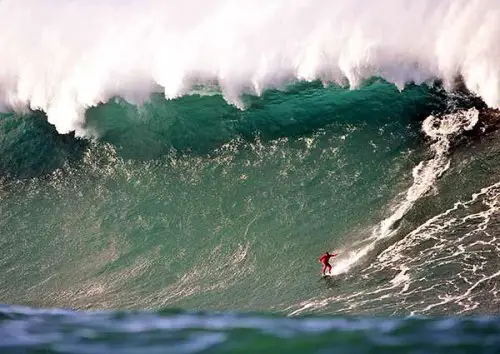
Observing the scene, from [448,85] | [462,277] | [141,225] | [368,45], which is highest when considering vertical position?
[368,45]

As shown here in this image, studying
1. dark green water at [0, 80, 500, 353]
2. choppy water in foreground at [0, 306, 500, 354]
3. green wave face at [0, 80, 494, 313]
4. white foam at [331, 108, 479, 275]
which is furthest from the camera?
green wave face at [0, 80, 494, 313]

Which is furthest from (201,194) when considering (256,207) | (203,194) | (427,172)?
(427,172)

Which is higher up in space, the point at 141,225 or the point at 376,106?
the point at 376,106

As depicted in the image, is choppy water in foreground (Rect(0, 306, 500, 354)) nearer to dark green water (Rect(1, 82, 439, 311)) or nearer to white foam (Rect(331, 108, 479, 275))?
dark green water (Rect(1, 82, 439, 311))

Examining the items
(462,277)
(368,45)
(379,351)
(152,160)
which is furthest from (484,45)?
(379,351)

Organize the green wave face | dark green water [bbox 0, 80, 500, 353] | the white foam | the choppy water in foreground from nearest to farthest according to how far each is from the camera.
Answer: the choppy water in foreground
dark green water [bbox 0, 80, 500, 353]
the white foam
the green wave face

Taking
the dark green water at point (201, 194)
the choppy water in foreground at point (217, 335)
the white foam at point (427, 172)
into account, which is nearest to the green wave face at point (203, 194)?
the dark green water at point (201, 194)

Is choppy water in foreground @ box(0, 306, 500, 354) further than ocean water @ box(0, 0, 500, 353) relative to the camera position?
No

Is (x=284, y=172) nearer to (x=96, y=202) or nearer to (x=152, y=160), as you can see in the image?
(x=152, y=160)

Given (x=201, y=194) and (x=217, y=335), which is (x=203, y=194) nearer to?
(x=201, y=194)

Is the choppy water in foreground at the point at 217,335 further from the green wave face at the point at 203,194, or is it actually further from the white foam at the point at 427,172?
the white foam at the point at 427,172

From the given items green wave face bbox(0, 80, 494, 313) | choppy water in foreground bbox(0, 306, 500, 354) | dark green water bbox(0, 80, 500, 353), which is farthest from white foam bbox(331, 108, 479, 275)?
choppy water in foreground bbox(0, 306, 500, 354)

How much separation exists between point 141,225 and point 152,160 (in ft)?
6.39

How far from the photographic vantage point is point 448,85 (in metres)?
13.5
